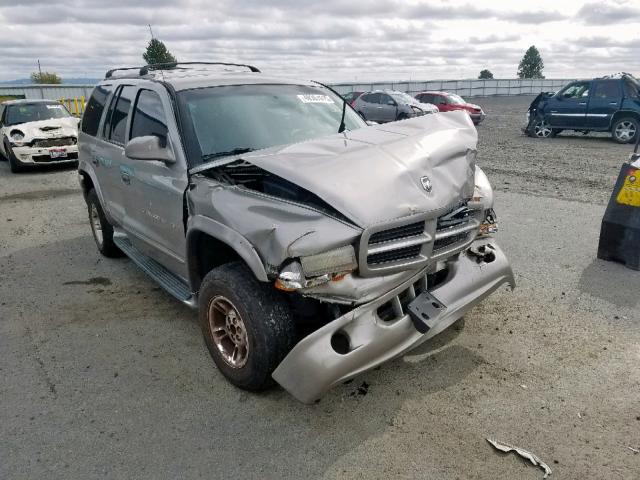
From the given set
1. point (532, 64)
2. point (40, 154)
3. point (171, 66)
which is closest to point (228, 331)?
point (171, 66)

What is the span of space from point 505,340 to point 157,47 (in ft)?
171

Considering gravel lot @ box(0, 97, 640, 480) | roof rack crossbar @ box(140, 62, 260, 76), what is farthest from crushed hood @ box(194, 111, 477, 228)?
roof rack crossbar @ box(140, 62, 260, 76)

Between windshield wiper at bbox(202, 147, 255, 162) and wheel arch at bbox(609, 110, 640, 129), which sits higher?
windshield wiper at bbox(202, 147, 255, 162)

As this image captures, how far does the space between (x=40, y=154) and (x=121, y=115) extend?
814 centimetres

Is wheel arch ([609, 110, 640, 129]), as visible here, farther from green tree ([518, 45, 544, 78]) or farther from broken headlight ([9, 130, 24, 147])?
green tree ([518, 45, 544, 78])

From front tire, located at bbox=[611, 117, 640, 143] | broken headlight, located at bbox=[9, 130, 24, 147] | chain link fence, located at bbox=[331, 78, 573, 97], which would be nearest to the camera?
broken headlight, located at bbox=[9, 130, 24, 147]

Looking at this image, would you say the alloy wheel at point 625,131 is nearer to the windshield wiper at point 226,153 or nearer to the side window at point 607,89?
the side window at point 607,89

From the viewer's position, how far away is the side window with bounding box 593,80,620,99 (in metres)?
13.9

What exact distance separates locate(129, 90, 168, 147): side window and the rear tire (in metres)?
1.48

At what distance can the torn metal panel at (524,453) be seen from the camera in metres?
2.39

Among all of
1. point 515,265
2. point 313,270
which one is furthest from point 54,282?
point 515,265

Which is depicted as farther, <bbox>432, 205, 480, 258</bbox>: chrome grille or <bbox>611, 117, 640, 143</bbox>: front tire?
<bbox>611, 117, 640, 143</bbox>: front tire

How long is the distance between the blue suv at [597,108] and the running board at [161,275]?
13.8 m

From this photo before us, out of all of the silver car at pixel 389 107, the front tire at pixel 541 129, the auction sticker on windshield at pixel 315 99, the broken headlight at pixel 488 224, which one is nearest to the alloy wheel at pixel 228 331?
the broken headlight at pixel 488 224
